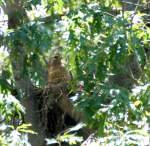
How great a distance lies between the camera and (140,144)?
246cm

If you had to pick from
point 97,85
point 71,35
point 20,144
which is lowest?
point 20,144

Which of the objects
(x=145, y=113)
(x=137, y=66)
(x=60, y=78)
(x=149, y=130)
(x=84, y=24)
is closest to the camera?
(x=149, y=130)

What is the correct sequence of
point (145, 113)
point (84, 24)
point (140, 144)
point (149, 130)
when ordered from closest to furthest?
point (140, 144)
point (149, 130)
point (145, 113)
point (84, 24)

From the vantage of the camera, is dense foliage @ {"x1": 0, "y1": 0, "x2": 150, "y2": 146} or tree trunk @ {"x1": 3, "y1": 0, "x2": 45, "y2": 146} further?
tree trunk @ {"x1": 3, "y1": 0, "x2": 45, "y2": 146}

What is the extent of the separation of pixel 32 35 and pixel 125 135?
898 millimetres

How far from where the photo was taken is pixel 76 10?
10.7ft

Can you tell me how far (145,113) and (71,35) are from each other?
2.20ft

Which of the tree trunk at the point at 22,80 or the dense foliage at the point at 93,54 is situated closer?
the dense foliage at the point at 93,54

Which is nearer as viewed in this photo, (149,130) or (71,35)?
(149,130)

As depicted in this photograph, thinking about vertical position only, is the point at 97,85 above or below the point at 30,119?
above

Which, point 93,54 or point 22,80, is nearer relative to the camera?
point 93,54

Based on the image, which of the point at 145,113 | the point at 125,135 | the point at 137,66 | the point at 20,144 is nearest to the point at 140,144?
the point at 125,135

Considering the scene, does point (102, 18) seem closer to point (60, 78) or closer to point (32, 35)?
point (32, 35)

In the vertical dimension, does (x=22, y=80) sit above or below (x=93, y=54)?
below
